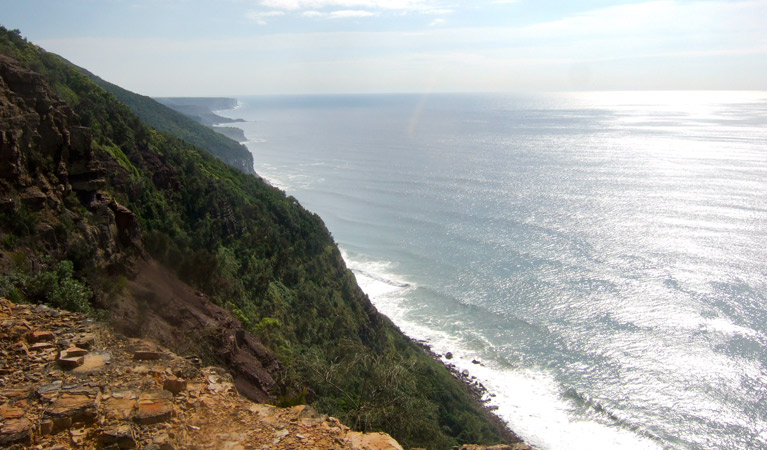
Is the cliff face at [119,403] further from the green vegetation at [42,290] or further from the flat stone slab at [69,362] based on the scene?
the green vegetation at [42,290]

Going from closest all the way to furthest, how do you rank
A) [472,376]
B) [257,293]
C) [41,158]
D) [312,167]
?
[41,158] → [257,293] → [472,376] → [312,167]

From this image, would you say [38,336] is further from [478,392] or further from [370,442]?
[478,392]

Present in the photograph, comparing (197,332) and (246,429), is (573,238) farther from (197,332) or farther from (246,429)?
(246,429)

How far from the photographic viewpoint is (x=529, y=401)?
1521 inches

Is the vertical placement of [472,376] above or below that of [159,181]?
below

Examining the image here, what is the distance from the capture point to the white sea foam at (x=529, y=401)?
112 feet

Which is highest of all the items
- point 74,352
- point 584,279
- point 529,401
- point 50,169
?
point 50,169

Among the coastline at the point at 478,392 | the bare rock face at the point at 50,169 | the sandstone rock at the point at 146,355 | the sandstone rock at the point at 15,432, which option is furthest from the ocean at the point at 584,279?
the sandstone rock at the point at 15,432

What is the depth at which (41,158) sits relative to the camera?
16.5m

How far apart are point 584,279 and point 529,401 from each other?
21448 mm

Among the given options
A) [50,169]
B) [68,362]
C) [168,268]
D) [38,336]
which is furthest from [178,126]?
[68,362]

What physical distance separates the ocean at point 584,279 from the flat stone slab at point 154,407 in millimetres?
32401

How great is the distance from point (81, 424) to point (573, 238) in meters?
66.4

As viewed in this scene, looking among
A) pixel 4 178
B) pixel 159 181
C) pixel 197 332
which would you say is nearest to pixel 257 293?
pixel 159 181
